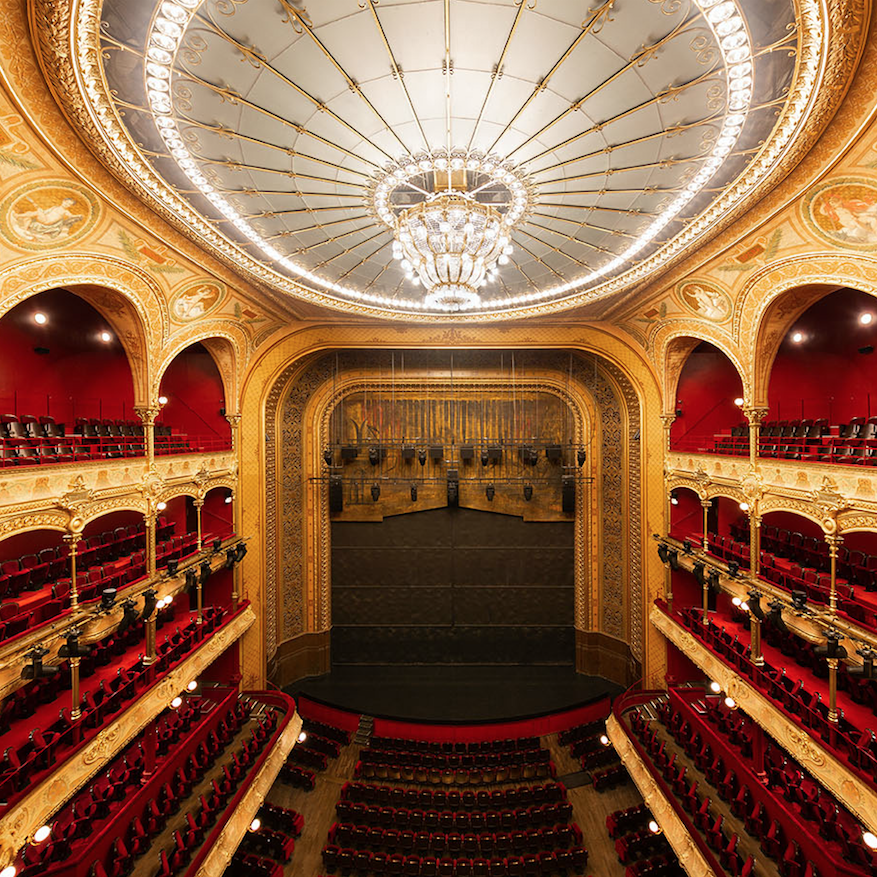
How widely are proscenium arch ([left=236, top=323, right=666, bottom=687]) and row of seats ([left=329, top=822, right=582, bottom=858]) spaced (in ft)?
14.9

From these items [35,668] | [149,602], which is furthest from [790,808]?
[35,668]

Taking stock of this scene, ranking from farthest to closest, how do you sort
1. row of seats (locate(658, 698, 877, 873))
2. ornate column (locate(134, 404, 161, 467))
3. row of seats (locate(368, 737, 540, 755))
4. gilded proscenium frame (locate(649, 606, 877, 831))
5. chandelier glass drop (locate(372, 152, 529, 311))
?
1. row of seats (locate(368, 737, 540, 755))
2. ornate column (locate(134, 404, 161, 467))
3. row of seats (locate(658, 698, 877, 873))
4. gilded proscenium frame (locate(649, 606, 877, 831))
5. chandelier glass drop (locate(372, 152, 529, 311))

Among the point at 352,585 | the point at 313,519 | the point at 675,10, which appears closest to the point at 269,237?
the point at 675,10

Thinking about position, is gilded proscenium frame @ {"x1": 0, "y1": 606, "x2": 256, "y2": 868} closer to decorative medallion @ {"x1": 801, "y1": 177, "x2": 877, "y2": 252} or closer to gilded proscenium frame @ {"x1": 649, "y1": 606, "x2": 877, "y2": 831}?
gilded proscenium frame @ {"x1": 649, "y1": 606, "x2": 877, "y2": 831}

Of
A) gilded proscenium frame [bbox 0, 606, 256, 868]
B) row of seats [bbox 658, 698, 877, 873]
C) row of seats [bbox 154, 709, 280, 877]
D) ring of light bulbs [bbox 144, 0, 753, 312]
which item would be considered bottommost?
row of seats [bbox 154, 709, 280, 877]

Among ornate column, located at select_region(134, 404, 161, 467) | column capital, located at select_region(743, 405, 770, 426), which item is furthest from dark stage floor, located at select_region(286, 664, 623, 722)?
column capital, located at select_region(743, 405, 770, 426)

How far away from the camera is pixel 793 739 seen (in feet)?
23.7

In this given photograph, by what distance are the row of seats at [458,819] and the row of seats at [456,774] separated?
3.69 feet

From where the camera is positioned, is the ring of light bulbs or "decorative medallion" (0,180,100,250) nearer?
the ring of light bulbs

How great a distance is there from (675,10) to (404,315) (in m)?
7.34

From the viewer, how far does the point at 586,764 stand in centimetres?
1078

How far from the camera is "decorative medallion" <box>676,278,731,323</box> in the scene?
28.7ft

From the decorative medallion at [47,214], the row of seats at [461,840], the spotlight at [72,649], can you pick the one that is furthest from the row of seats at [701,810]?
the decorative medallion at [47,214]

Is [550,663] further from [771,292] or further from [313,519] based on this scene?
[771,292]
